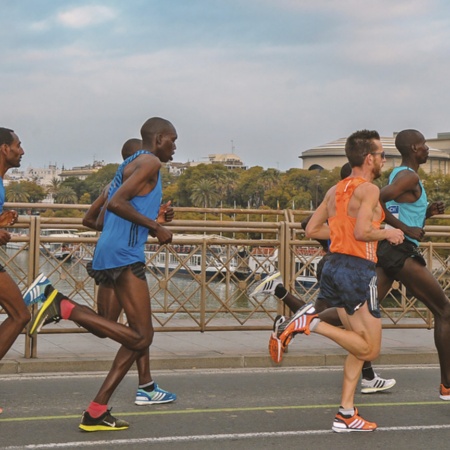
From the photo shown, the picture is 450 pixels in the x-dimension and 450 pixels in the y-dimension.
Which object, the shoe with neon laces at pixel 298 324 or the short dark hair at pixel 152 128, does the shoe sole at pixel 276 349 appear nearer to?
the shoe with neon laces at pixel 298 324

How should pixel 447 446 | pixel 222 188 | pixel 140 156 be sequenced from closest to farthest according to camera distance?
pixel 447 446
pixel 140 156
pixel 222 188

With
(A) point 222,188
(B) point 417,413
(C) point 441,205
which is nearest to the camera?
(B) point 417,413

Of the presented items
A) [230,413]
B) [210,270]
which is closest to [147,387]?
[230,413]

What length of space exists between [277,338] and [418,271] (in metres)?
1.59

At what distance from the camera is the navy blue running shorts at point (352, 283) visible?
6.43 m

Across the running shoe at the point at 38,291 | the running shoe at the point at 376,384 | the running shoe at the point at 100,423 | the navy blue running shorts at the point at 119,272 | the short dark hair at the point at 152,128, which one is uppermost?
the short dark hair at the point at 152,128

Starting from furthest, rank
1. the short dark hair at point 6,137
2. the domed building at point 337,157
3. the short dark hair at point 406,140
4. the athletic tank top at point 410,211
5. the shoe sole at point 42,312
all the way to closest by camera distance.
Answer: the domed building at point 337,157
the short dark hair at point 406,140
the athletic tank top at point 410,211
the short dark hair at point 6,137
the shoe sole at point 42,312

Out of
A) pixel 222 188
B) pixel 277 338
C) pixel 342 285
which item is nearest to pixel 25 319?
pixel 277 338

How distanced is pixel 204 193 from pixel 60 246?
143499mm

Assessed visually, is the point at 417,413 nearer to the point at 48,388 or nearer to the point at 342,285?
the point at 342,285

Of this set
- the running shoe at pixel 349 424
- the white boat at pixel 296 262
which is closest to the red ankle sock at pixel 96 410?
the running shoe at pixel 349 424

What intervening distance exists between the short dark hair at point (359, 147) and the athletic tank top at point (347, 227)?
140 mm

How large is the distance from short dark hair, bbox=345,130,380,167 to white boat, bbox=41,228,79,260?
4.37 meters

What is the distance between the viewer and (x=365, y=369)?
815 centimetres
